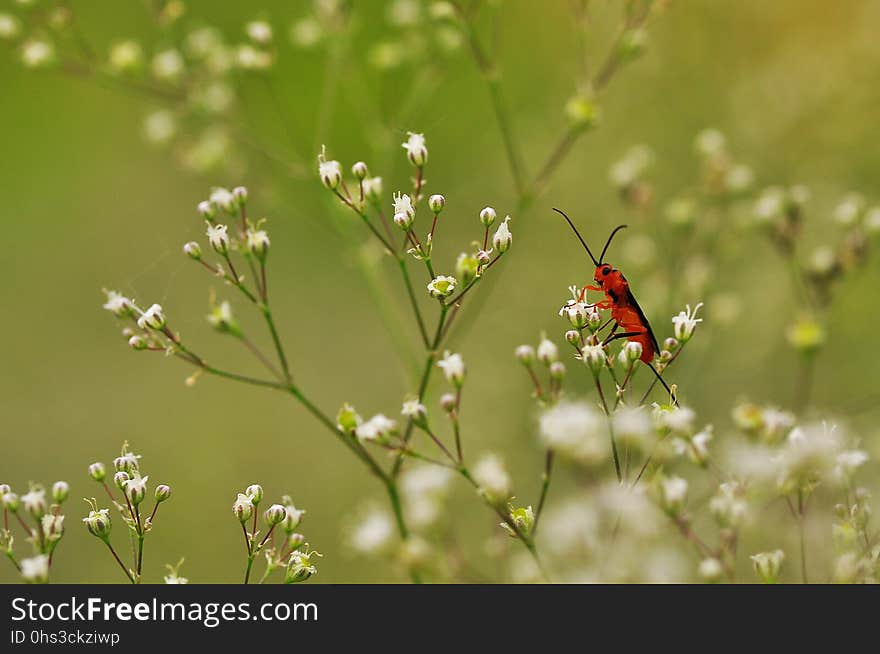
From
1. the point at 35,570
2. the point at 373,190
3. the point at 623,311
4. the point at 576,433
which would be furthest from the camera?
the point at 623,311

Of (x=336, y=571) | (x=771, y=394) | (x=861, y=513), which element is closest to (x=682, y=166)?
(x=771, y=394)

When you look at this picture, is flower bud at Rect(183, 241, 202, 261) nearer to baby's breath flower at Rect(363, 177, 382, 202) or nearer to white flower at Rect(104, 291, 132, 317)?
white flower at Rect(104, 291, 132, 317)

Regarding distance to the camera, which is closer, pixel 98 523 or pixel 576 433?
pixel 576 433

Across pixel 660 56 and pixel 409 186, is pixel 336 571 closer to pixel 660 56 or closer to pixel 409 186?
pixel 409 186

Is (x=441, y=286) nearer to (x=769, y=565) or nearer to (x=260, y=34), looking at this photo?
(x=769, y=565)

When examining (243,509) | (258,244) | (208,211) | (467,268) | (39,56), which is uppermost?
(39,56)

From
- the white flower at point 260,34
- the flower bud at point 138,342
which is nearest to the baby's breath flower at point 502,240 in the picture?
the flower bud at point 138,342

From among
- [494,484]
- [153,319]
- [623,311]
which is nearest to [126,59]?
[153,319]

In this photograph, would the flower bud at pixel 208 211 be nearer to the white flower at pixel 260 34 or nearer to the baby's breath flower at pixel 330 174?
the baby's breath flower at pixel 330 174
